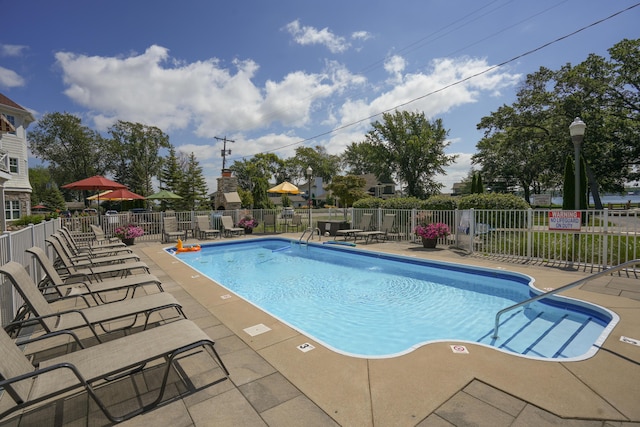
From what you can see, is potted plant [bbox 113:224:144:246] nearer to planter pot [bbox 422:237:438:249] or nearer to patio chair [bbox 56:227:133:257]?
patio chair [bbox 56:227:133:257]

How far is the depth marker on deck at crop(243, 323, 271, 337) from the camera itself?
3711 millimetres

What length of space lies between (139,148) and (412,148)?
34581 millimetres

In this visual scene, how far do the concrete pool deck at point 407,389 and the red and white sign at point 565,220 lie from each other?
4195 mm

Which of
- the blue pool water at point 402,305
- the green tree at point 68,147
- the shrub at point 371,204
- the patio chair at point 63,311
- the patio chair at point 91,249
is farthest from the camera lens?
the green tree at point 68,147

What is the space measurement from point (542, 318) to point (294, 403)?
4.71 meters

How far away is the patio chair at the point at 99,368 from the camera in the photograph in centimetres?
181

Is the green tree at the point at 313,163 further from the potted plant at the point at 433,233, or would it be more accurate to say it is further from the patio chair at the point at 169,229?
the potted plant at the point at 433,233

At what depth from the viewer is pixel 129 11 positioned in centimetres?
968

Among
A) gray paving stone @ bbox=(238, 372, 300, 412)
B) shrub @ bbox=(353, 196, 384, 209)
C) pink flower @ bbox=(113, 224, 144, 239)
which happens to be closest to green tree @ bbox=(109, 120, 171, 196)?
pink flower @ bbox=(113, 224, 144, 239)

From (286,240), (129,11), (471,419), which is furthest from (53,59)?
(471,419)

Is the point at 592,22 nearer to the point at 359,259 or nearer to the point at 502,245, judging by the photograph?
the point at 502,245

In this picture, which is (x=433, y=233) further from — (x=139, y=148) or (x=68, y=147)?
(x=68, y=147)

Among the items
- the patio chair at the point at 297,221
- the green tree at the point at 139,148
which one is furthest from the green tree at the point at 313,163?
the patio chair at the point at 297,221

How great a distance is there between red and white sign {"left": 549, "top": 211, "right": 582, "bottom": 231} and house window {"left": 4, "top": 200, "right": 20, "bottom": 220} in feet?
95.3
